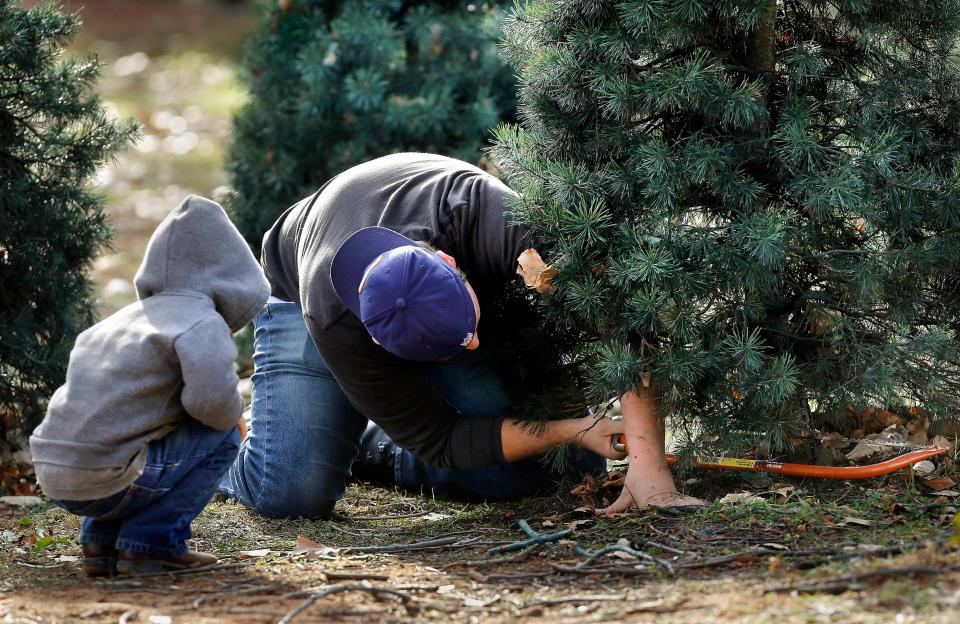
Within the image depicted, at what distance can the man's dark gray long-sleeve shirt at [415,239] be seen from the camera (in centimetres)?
311

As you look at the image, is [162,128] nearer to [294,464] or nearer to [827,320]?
[294,464]

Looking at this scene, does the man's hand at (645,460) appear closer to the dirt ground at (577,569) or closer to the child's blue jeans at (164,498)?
the dirt ground at (577,569)

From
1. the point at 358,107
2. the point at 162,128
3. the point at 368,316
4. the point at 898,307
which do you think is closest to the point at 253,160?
the point at 358,107

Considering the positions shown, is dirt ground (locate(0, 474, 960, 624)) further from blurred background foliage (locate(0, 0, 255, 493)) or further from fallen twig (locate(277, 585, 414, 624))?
blurred background foliage (locate(0, 0, 255, 493))

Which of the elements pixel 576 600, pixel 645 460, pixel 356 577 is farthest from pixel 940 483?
pixel 356 577

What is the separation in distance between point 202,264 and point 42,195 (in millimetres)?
1607

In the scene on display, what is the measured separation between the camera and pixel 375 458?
4.02 meters

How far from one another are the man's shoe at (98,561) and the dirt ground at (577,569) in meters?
0.05

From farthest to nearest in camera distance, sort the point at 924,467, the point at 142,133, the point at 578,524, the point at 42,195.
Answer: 1. the point at 142,133
2. the point at 42,195
3. the point at 924,467
4. the point at 578,524

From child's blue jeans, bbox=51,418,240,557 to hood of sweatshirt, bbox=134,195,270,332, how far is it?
0.33 meters

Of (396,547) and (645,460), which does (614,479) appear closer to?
(645,460)

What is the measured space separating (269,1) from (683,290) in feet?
9.84

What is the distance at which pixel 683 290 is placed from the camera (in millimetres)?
2838

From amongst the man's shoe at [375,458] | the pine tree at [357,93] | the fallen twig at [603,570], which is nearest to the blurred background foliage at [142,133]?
the pine tree at [357,93]
